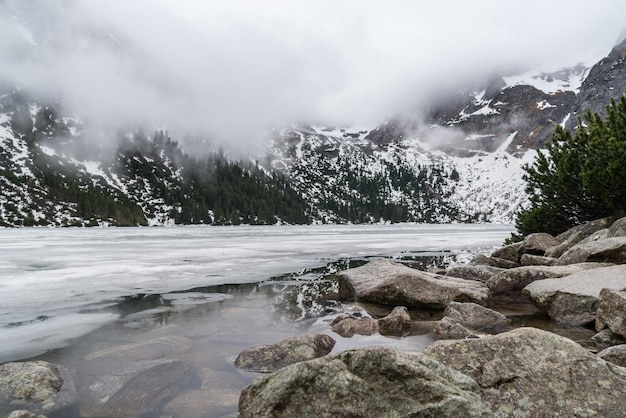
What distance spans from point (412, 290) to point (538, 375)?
7947 mm

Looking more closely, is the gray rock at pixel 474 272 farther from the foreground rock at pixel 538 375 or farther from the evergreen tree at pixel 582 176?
the foreground rock at pixel 538 375

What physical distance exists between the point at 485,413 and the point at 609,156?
20917 mm

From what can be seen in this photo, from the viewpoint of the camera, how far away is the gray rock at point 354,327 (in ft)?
30.1

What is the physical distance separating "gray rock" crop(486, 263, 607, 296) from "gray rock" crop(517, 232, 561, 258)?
955cm

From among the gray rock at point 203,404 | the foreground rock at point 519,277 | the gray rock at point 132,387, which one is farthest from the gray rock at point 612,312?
the gray rock at point 132,387

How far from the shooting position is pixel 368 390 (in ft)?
13.0

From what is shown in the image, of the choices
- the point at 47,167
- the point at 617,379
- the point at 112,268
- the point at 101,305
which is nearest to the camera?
the point at 617,379

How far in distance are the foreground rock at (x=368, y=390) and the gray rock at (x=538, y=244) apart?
20.5 meters

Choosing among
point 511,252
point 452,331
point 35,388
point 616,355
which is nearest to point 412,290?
point 452,331

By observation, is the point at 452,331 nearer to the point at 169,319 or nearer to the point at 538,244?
the point at 169,319

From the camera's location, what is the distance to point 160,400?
5.60m

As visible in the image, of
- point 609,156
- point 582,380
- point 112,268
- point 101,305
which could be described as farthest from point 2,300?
point 609,156

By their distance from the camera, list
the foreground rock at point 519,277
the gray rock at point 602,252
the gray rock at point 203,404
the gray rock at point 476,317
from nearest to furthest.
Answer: the gray rock at point 203,404
the gray rock at point 476,317
the foreground rock at point 519,277
the gray rock at point 602,252

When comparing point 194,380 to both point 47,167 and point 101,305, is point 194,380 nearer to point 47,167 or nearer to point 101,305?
point 101,305
